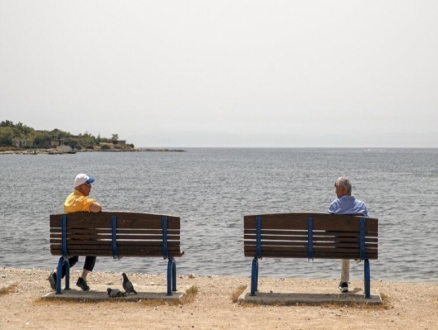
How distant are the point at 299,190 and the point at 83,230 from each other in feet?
168

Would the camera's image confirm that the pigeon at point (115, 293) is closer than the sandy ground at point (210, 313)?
No

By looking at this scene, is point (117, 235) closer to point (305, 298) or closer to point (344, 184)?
point (305, 298)

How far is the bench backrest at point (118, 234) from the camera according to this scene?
9656 mm

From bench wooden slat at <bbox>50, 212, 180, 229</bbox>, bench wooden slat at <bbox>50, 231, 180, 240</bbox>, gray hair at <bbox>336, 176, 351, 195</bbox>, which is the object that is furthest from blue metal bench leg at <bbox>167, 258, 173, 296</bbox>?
gray hair at <bbox>336, 176, 351, 195</bbox>

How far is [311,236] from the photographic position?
31.3 feet

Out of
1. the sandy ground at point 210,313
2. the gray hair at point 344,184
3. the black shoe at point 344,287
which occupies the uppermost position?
the gray hair at point 344,184

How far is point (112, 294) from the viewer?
9680mm

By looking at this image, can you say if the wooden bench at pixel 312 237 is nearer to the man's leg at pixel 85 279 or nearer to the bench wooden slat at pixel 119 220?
the bench wooden slat at pixel 119 220

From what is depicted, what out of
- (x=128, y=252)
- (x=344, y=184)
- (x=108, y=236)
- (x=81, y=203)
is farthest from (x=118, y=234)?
(x=344, y=184)

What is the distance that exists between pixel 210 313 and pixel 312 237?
1.76m

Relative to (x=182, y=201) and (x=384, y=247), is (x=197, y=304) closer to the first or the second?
(x=384, y=247)

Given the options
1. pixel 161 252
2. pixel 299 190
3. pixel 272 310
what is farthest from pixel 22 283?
pixel 299 190

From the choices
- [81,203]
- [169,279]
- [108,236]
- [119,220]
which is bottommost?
[169,279]

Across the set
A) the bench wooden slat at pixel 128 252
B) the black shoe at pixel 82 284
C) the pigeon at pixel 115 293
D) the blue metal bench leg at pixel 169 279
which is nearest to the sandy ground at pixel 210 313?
the pigeon at pixel 115 293
